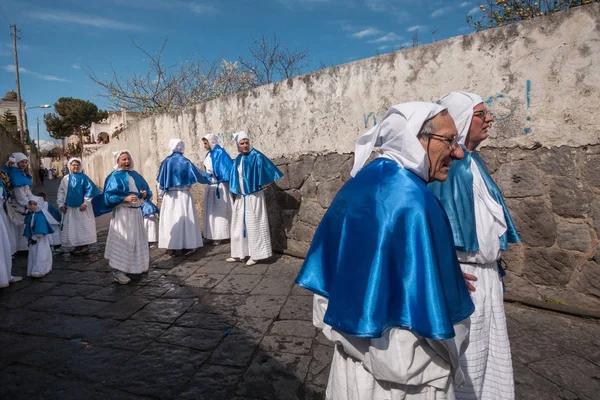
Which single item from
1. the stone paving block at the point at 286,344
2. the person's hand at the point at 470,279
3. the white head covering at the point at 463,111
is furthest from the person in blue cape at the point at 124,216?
the person's hand at the point at 470,279

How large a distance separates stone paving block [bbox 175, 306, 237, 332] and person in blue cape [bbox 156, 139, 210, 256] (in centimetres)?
271

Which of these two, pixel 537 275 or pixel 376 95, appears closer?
pixel 537 275

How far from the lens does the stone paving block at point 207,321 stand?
11.4 feet

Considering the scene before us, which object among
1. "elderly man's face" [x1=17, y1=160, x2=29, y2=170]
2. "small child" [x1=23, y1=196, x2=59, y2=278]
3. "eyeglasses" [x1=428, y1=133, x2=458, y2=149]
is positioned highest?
"elderly man's face" [x1=17, y1=160, x2=29, y2=170]

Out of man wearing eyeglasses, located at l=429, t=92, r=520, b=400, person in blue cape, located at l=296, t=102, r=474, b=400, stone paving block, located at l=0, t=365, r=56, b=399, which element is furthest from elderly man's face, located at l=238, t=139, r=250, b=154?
person in blue cape, located at l=296, t=102, r=474, b=400

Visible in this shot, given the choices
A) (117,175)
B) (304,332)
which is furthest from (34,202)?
(304,332)

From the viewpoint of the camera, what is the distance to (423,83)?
419 centimetres

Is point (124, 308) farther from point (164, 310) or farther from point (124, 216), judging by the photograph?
point (124, 216)

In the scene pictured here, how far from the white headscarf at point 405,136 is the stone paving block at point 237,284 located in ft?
11.1

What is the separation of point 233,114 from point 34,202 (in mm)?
3521

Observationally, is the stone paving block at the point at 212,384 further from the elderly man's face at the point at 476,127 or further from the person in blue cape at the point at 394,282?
the elderly man's face at the point at 476,127

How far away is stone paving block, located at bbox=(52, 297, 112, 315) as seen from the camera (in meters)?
4.01

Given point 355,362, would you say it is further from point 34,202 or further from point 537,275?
point 34,202

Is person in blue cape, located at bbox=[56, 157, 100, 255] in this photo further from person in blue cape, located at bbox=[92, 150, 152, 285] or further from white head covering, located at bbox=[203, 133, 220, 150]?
white head covering, located at bbox=[203, 133, 220, 150]
